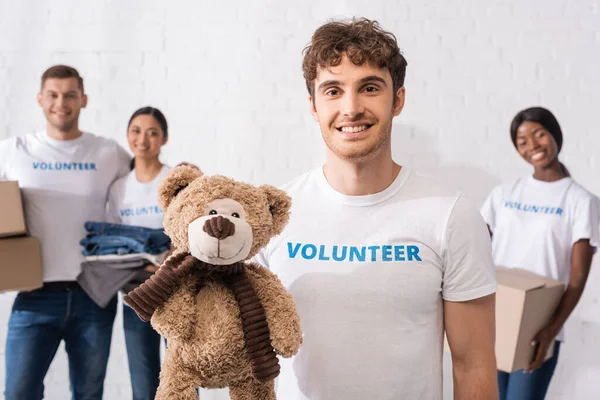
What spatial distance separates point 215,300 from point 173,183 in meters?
0.22

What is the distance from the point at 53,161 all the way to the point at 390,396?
5.55 ft

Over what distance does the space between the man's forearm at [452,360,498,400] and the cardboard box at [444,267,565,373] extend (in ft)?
2.96

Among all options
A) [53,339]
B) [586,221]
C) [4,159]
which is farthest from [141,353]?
[586,221]

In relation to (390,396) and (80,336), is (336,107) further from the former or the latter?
(80,336)

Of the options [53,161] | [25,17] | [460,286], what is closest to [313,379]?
[460,286]

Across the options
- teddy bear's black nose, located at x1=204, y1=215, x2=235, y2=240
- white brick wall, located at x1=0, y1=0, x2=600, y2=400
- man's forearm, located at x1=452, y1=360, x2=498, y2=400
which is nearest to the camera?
teddy bear's black nose, located at x1=204, y1=215, x2=235, y2=240

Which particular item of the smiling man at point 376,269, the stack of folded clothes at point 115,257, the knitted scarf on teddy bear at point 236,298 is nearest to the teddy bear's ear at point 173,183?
the knitted scarf on teddy bear at point 236,298

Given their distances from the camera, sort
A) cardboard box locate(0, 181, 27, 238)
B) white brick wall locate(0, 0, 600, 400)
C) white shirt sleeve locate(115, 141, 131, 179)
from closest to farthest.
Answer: cardboard box locate(0, 181, 27, 238) → white shirt sleeve locate(115, 141, 131, 179) → white brick wall locate(0, 0, 600, 400)

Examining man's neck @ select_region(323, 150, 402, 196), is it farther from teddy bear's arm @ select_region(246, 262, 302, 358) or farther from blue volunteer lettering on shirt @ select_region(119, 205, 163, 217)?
blue volunteer lettering on shirt @ select_region(119, 205, 163, 217)

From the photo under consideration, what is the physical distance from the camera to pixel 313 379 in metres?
1.14

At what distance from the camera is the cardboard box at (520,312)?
6.77 ft

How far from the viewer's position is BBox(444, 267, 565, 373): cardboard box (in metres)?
2.06

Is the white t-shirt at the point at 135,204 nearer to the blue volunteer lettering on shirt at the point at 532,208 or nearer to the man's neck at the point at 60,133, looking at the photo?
the man's neck at the point at 60,133

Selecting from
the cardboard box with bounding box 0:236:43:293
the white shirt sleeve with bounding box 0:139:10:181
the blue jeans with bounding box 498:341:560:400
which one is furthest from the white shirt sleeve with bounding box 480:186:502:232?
the white shirt sleeve with bounding box 0:139:10:181
